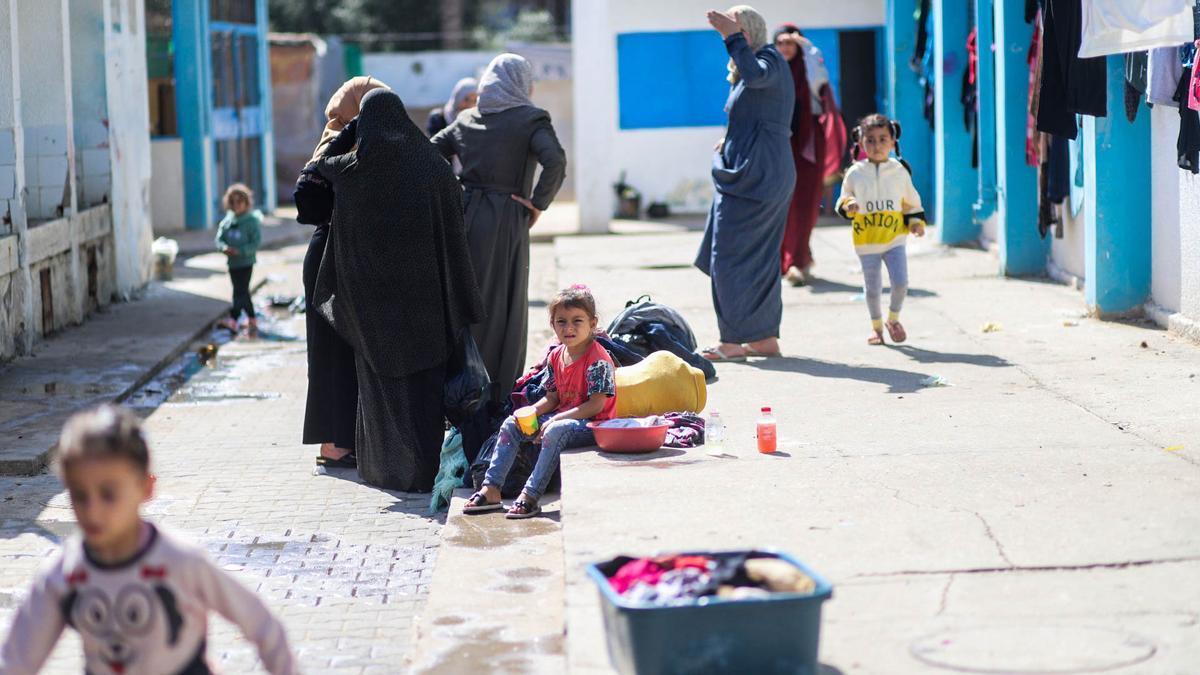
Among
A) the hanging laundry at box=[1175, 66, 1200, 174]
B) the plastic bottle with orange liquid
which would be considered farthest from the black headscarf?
the hanging laundry at box=[1175, 66, 1200, 174]

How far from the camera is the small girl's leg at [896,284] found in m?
8.91

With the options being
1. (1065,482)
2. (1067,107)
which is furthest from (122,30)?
(1065,482)

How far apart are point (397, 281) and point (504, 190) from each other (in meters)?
1.14

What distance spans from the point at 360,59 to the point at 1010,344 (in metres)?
20.8

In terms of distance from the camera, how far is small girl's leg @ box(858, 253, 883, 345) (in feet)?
29.5

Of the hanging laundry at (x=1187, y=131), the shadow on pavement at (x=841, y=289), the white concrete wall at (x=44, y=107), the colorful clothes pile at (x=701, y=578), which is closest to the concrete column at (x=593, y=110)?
the shadow on pavement at (x=841, y=289)

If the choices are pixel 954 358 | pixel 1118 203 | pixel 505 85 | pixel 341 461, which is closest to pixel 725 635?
pixel 341 461

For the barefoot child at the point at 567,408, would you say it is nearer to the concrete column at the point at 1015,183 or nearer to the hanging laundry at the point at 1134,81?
the hanging laundry at the point at 1134,81

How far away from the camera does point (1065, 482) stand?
5.42m

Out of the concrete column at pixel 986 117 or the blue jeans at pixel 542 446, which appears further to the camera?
the concrete column at pixel 986 117

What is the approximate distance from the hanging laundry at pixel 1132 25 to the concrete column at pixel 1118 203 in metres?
0.56

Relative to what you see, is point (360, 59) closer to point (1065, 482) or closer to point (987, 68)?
point (987, 68)

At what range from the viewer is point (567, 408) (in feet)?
21.0

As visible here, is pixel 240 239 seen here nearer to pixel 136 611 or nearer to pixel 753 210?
pixel 753 210
